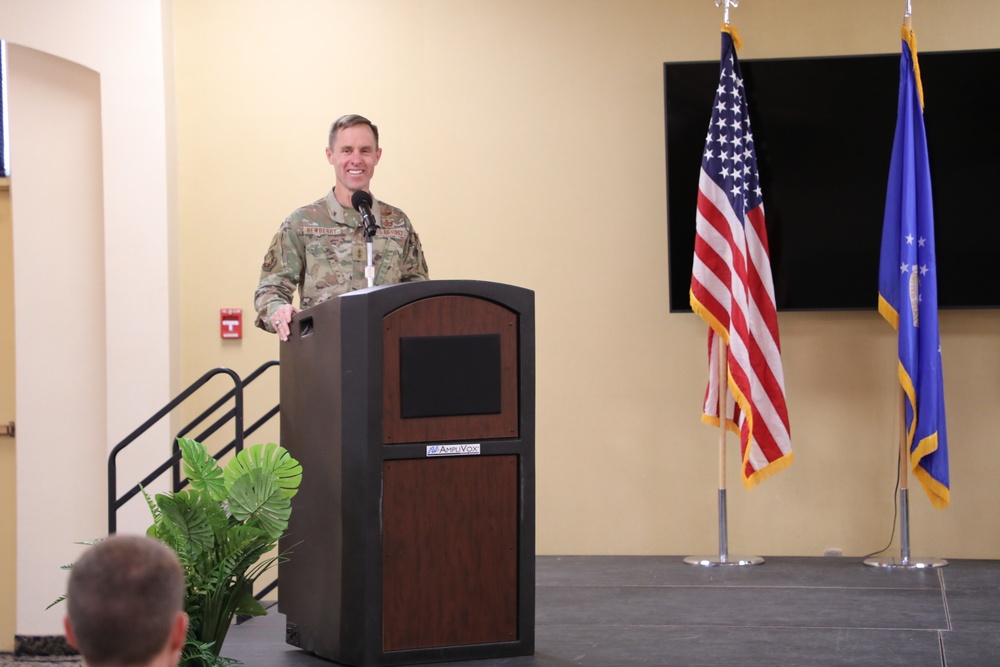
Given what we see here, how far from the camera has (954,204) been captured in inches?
201

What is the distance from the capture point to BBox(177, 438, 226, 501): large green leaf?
292 cm

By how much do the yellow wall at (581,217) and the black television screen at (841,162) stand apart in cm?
14

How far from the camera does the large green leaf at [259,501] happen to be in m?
2.91

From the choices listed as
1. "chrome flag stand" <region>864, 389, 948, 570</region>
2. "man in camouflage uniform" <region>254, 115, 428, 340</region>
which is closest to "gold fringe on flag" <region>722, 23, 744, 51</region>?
"chrome flag stand" <region>864, 389, 948, 570</region>

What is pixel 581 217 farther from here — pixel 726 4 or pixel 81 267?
pixel 81 267

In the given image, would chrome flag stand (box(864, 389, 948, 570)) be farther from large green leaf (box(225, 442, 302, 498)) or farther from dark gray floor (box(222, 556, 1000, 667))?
large green leaf (box(225, 442, 302, 498))

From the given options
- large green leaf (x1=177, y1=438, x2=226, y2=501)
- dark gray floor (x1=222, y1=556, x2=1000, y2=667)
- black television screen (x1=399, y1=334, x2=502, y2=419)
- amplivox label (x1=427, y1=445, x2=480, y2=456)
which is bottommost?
dark gray floor (x1=222, y1=556, x2=1000, y2=667)

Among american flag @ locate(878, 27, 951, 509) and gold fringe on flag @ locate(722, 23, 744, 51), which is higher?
gold fringe on flag @ locate(722, 23, 744, 51)

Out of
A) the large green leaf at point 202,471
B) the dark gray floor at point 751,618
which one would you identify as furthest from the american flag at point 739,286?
the large green leaf at point 202,471

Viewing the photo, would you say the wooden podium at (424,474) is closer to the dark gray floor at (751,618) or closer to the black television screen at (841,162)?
the dark gray floor at (751,618)

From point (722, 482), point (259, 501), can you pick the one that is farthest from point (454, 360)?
point (722, 482)

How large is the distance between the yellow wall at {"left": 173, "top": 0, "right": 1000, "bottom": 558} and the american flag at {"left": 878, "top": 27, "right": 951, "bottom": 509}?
0.41 metres

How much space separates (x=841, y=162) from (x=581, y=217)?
3.96ft

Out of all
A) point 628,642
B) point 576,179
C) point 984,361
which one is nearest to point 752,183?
point 576,179
